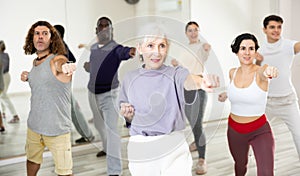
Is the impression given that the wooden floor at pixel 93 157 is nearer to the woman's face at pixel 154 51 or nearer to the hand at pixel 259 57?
the hand at pixel 259 57

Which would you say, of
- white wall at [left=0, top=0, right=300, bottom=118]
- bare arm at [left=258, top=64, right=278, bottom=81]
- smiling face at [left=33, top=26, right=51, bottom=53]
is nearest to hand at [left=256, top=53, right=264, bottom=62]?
white wall at [left=0, top=0, right=300, bottom=118]

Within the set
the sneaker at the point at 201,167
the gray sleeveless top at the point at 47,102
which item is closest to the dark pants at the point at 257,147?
the sneaker at the point at 201,167

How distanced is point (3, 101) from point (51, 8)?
0.89 meters

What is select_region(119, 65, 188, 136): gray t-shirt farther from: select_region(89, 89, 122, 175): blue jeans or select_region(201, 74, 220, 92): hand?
select_region(89, 89, 122, 175): blue jeans

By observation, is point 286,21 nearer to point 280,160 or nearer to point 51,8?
point 280,160

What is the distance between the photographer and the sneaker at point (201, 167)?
288 centimetres

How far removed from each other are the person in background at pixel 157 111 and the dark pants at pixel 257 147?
0.60 m

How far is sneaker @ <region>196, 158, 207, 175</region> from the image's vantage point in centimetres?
288

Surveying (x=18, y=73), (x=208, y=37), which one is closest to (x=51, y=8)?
(x=18, y=73)

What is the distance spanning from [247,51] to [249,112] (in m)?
0.35

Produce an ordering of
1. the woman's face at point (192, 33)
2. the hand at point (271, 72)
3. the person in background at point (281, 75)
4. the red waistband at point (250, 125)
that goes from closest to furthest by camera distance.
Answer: the hand at point (271, 72) → the red waistband at point (250, 125) → the woman's face at point (192, 33) → the person in background at point (281, 75)

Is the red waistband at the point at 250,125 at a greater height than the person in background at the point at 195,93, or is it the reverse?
the person in background at the point at 195,93

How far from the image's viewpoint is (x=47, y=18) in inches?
137

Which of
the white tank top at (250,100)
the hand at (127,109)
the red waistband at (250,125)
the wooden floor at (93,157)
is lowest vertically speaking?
the wooden floor at (93,157)
